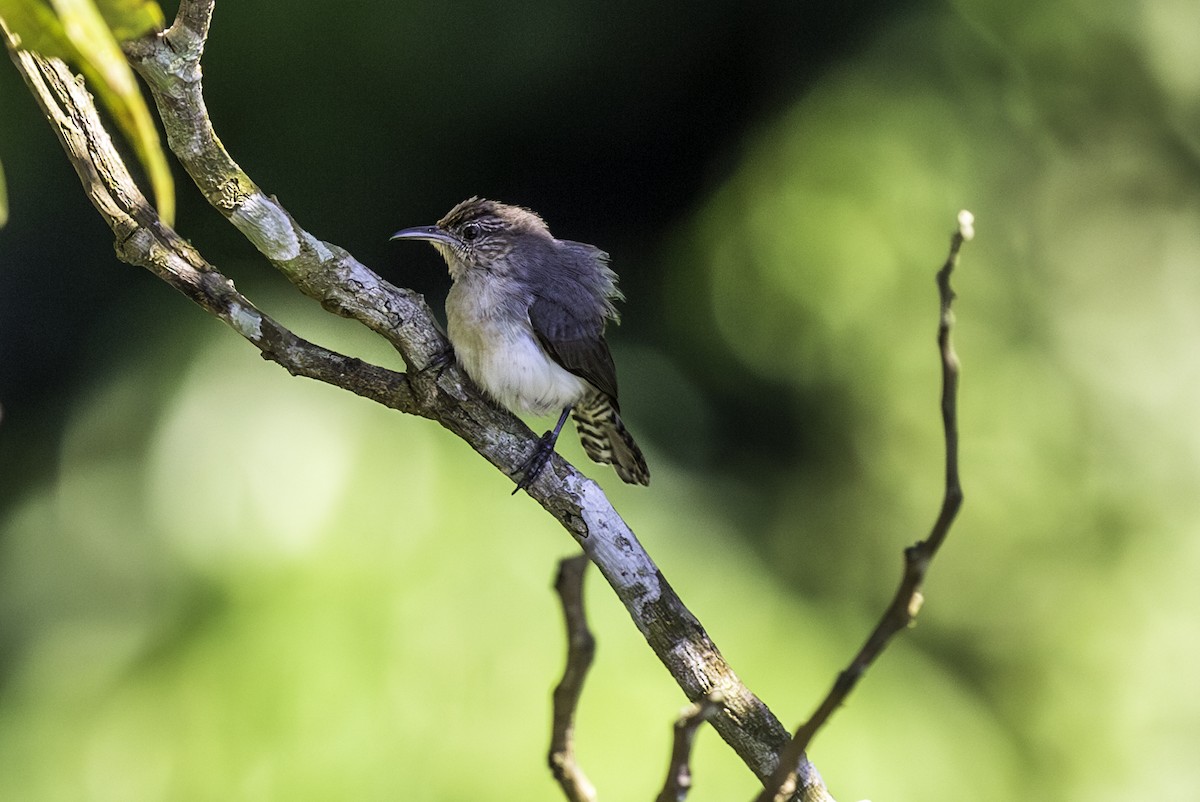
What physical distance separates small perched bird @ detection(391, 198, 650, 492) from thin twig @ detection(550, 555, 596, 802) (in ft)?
3.85

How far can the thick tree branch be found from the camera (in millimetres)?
1643

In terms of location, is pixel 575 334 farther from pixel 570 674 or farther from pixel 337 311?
pixel 570 674

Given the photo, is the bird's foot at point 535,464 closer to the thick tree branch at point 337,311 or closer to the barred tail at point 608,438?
the thick tree branch at point 337,311

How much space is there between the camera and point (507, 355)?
2727 millimetres

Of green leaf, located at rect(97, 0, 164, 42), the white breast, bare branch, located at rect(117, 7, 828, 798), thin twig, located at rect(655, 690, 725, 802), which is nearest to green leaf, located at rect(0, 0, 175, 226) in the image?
green leaf, located at rect(97, 0, 164, 42)

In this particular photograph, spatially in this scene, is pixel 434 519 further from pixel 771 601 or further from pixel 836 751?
pixel 836 751

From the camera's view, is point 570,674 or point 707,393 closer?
point 570,674

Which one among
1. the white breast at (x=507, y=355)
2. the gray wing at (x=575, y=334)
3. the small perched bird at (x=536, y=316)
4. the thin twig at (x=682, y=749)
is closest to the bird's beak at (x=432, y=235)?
the small perched bird at (x=536, y=316)

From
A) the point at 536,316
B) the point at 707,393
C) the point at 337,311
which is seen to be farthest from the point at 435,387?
the point at 707,393

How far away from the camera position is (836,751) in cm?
413

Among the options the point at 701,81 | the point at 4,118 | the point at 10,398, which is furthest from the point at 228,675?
the point at 701,81

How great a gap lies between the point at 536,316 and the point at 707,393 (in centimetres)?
212

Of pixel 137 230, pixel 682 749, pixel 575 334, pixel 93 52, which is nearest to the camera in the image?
pixel 93 52

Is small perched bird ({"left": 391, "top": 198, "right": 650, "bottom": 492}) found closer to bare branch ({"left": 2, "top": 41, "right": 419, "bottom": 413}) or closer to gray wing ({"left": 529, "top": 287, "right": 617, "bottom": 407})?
gray wing ({"left": 529, "top": 287, "right": 617, "bottom": 407})
